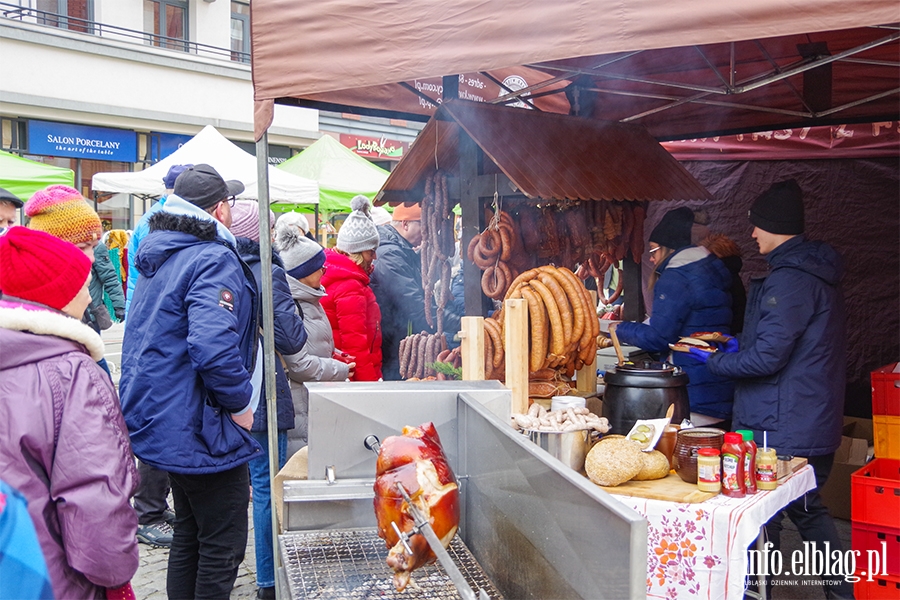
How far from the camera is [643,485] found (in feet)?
10.3

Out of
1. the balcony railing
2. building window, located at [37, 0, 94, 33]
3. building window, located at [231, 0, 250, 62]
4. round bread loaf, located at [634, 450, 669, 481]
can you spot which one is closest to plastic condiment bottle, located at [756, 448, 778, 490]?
round bread loaf, located at [634, 450, 669, 481]

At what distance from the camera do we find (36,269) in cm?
227

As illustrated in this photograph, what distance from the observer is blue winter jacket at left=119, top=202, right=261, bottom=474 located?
305 cm

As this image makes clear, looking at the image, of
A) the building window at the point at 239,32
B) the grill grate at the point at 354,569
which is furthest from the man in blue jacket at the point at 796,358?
the building window at the point at 239,32

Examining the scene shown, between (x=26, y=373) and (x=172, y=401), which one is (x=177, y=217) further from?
(x=26, y=373)

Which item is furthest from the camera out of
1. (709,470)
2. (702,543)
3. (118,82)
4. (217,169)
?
(118,82)

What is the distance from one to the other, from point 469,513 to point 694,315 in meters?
2.40

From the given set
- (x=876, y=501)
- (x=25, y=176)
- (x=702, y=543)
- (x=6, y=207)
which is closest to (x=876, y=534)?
(x=876, y=501)

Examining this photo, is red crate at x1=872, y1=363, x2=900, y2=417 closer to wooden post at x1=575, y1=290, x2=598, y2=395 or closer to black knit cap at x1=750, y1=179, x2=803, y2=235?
black knit cap at x1=750, y1=179, x2=803, y2=235

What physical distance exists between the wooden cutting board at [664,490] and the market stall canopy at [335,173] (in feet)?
32.2

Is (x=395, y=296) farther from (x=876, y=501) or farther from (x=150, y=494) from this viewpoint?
(x=876, y=501)

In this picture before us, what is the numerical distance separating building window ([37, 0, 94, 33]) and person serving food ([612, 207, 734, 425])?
54.3 feet

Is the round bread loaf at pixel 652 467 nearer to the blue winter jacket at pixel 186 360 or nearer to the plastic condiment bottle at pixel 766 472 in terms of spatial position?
the plastic condiment bottle at pixel 766 472

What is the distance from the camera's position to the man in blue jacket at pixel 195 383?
3.06 metres
